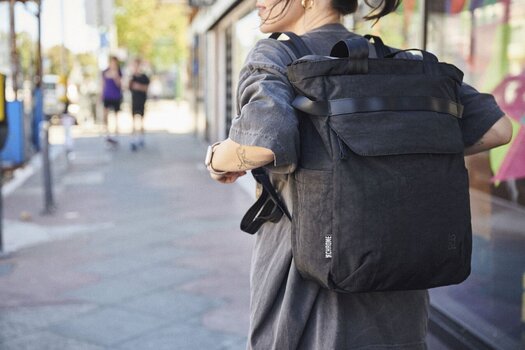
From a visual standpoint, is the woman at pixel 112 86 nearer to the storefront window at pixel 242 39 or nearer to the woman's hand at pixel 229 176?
the storefront window at pixel 242 39

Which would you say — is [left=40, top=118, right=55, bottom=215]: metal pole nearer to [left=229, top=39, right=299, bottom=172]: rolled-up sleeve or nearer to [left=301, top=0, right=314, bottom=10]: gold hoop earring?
[left=301, top=0, right=314, bottom=10]: gold hoop earring

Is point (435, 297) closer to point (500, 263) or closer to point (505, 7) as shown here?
point (500, 263)

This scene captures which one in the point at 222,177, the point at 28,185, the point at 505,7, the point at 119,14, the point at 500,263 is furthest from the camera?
the point at 119,14

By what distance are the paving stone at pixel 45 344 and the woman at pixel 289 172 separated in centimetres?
243

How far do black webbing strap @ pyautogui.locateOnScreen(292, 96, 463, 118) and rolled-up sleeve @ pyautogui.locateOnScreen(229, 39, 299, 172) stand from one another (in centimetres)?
4

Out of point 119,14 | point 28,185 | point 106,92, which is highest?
point 119,14

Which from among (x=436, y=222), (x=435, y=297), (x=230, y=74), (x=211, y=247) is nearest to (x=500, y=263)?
(x=435, y=297)

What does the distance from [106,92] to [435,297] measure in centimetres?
1272

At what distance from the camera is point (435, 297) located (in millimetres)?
4180

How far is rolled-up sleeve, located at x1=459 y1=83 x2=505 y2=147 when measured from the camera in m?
1.90

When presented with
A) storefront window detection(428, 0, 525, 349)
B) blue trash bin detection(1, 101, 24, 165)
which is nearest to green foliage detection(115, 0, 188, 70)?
blue trash bin detection(1, 101, 24, 165)

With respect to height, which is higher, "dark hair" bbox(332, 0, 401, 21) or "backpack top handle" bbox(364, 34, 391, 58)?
"dark hair" bbox(332, 0, 401, 21)

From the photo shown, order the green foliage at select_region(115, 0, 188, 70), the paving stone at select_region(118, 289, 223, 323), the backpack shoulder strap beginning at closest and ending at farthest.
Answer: the backpack shoulder strap, the paving stone at select_region(118, 289, 223, 323), the green foliage at select_region(115, 0, 188, 70)

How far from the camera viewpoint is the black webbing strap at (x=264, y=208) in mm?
1874
